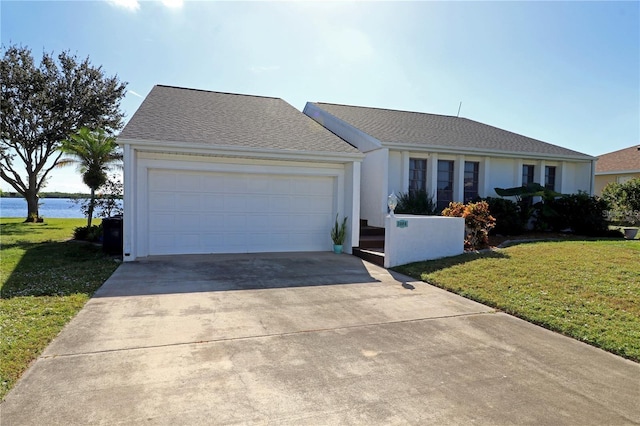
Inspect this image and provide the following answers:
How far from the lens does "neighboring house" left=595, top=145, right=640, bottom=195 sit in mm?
21469

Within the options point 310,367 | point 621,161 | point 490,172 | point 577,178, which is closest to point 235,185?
point 310,367

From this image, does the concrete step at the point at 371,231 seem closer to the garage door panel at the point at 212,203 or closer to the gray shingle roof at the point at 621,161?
the garage door panel at the point at 212,203

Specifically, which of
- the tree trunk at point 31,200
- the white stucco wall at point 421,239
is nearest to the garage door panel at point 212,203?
the white stucco wall at point 421,239

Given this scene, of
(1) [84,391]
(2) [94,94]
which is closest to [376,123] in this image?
(1) [84,391]

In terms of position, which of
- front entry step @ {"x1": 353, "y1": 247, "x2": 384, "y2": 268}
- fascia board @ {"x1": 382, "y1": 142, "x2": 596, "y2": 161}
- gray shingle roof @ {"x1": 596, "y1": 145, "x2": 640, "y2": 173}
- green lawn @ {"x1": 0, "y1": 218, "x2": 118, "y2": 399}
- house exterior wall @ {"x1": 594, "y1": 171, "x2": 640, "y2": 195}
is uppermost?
gray shingle roof @ {"x1": 596, "y1": 145, "x2": 640, "y2": 173}

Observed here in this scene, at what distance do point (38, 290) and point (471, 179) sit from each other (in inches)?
514

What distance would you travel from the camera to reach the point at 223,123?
11.0m

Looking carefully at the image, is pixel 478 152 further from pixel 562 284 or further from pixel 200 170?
pixel 200 170

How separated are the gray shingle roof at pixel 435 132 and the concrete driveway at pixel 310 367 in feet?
26.3

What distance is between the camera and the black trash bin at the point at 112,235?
9.86 m

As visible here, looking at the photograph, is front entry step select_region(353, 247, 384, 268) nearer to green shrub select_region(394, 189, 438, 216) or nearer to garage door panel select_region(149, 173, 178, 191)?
green shrub select_region(394, 189, 438, 216)

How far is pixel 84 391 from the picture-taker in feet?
10.4

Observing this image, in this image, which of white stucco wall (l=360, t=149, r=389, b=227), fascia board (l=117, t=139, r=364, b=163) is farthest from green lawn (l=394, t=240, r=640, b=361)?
white stucco wall (l=360, t=149, r=389, b=227)

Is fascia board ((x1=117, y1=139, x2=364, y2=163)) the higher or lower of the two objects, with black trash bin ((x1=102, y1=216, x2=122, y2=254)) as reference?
higher
